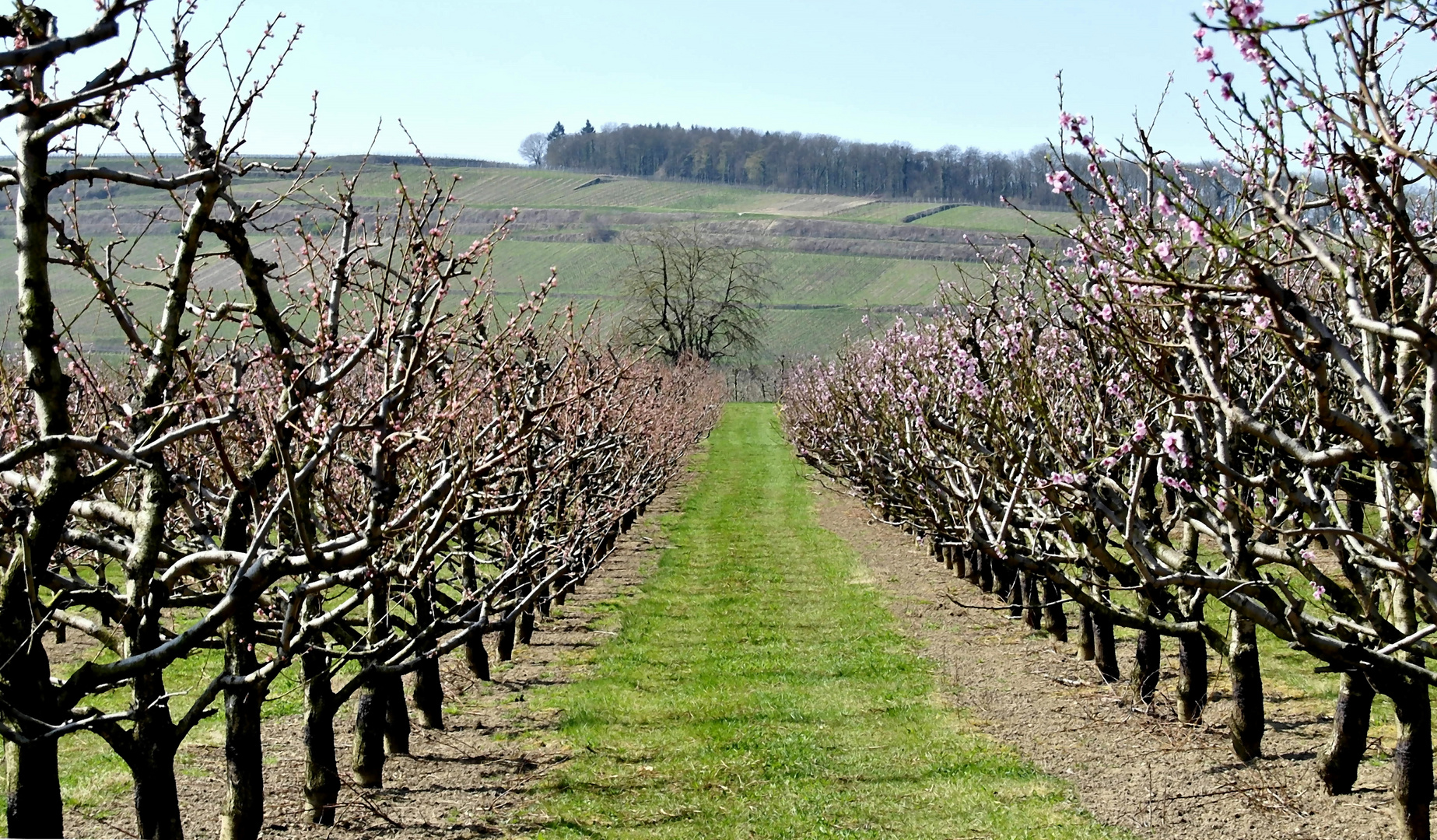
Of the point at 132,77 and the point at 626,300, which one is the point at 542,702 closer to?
the point at 132,77

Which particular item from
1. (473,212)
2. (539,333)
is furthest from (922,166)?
(539,333)

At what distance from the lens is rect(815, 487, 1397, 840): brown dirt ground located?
325 inches

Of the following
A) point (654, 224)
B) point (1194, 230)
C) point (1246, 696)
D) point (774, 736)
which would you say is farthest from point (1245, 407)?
point (654, 224)

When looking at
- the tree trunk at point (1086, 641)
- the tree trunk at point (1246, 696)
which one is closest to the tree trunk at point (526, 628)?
the tree trunk at point (1086, 641)

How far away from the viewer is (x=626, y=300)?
56.7m

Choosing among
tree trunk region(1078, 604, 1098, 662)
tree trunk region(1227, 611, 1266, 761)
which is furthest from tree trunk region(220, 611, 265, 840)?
tree trunk region(1078, 604, 1098, 662)

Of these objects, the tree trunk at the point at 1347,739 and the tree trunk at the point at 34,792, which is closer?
the tree trunk at the point at 34,792

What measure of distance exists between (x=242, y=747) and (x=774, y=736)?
222 inches

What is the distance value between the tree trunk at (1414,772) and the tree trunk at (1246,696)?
1.56 metres

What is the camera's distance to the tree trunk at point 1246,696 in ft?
30.1

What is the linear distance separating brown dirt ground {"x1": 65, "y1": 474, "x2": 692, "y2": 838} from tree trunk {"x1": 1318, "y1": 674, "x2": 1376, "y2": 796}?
17.8ft

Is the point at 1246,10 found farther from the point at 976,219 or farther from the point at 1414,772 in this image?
the point at 976,219

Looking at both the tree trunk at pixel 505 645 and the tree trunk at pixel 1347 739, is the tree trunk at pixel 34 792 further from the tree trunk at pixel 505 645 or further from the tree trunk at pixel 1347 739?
the tree trunk at pixel 505 645

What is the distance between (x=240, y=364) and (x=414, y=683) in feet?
18.1
